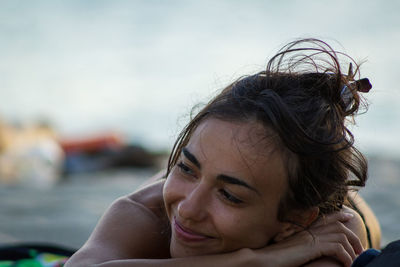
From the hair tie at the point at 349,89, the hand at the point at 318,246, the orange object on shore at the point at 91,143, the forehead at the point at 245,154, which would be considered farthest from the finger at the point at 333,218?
the orange object on shore at the point at 91,143

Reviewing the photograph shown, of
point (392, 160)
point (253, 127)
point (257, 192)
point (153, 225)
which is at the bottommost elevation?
point (392, 160)

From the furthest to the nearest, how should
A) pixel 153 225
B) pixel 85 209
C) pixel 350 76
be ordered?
pixel 85 209 → pixel 153 225 → pixel 350 76

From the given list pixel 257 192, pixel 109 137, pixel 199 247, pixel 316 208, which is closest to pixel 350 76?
pixel 316 208

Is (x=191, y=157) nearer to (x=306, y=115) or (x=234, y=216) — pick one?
(x=234, y=216)

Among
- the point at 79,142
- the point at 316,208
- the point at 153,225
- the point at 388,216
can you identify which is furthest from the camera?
the point at 79,142

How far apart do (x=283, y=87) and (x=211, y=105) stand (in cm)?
24

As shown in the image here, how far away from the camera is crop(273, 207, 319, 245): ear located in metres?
1.54

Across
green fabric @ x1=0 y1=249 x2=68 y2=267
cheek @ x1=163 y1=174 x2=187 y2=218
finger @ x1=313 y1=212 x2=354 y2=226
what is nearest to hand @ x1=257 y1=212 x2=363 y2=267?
finger @ x1=313 y1=212 x2=354 y2=226

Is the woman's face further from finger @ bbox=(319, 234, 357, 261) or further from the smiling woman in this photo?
finger @ bbox=(319, 234, 357, 261)

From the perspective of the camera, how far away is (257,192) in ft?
4.63

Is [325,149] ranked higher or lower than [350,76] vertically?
lower

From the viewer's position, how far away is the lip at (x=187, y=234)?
1.45 metres

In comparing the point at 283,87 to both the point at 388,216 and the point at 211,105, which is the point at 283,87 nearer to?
the point at 211,105

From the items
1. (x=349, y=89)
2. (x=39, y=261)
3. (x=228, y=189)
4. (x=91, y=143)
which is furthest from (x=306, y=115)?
(x=91, y=143)
